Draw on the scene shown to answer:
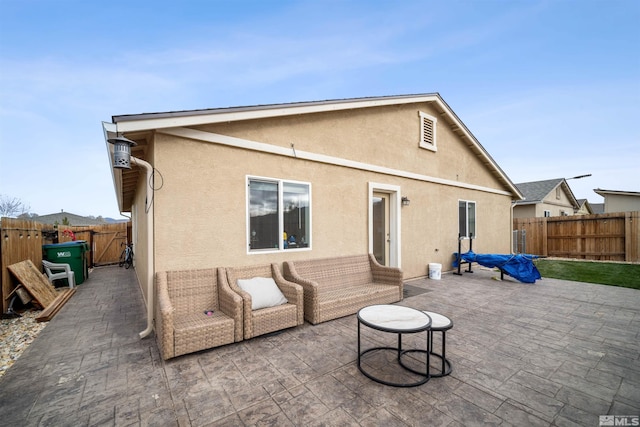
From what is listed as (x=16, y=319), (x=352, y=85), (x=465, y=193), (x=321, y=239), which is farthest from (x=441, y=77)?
(x=16, y=319)

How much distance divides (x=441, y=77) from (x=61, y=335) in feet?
45.9

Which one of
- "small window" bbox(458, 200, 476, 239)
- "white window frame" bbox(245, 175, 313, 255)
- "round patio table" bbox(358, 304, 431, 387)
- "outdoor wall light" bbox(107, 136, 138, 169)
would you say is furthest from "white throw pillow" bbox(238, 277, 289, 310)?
"small window" bbox(458, 200, 476, 239)

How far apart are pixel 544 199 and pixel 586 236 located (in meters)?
5.47

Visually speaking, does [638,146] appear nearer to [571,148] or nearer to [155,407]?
[571,148]

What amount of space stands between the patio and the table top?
57 centimetres

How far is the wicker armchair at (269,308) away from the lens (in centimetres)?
356

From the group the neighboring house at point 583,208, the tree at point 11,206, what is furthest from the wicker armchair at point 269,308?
the neighboring house at point 583,208

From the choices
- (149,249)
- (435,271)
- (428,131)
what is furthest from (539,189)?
(149,249)

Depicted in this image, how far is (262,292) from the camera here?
397 centimetres

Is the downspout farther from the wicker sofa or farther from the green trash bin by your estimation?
the green trash bin

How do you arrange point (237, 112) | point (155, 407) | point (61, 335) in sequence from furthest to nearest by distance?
1. point (237, 112)
2. point (61, 335)
3. point (155, 407)

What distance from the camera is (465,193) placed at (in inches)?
361

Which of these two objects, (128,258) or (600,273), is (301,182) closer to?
(128,258)

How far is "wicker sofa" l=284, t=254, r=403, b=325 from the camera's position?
4250 mm
